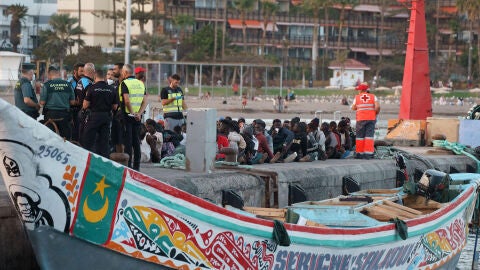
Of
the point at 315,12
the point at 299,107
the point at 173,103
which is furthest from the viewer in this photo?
the point at 315,12

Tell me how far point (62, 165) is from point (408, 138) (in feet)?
64.2

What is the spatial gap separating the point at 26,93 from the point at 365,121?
9.23m

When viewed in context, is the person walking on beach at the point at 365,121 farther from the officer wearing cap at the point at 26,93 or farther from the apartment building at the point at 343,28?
the apartment building at the point at 343,28

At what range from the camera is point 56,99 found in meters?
15.7

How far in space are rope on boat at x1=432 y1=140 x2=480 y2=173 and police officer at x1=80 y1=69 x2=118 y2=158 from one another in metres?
13.1

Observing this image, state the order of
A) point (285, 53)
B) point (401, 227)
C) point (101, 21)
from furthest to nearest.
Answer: point (285, 53), point (101, 21), point (401, 227)

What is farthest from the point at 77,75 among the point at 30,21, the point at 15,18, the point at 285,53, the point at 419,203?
the point at 285,53

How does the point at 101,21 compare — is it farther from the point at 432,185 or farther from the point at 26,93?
the point at 26,93

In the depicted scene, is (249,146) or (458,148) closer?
(249,146)

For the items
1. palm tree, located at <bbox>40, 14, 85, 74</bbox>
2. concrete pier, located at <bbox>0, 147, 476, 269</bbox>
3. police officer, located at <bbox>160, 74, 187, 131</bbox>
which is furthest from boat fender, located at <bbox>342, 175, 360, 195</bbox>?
palm tree, located at <bbox>40, 14, 85, 74</bbox>

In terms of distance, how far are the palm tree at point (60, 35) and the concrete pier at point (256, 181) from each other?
71.2m

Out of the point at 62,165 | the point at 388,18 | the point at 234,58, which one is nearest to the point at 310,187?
the point at 62,165

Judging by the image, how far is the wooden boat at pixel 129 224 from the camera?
10641 millimetres

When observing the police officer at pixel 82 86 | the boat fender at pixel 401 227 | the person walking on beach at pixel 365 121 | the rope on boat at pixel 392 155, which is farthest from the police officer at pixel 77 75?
the rope on boat at pixel 392 155
